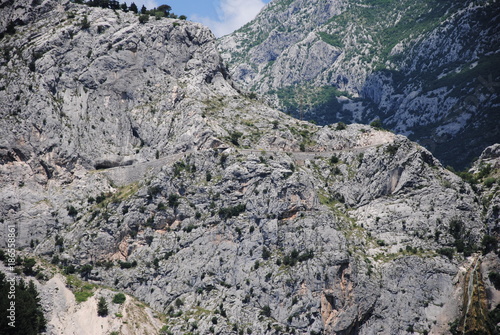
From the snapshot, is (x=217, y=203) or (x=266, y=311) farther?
(x=217, y=203)

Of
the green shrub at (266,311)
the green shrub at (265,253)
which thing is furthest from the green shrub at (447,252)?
the green shrub at (266,311)

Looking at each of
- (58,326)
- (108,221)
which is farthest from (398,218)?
(58,326)

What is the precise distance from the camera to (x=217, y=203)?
11556cm

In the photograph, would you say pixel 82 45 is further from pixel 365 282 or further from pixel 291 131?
pixel 365 282

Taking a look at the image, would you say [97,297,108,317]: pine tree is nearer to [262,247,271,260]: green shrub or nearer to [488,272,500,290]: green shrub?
[262,247,271,260]: green shrub

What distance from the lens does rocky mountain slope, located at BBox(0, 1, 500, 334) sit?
102 meters

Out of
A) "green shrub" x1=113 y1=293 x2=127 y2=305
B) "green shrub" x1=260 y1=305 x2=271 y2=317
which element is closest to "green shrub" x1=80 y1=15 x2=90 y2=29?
"green shrub" x1=113 y1=293 x2=127 y2=305

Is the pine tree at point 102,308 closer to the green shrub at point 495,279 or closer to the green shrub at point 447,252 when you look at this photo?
the green shrub at point 447,252

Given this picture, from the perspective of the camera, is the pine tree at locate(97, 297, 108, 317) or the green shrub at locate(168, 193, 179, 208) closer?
the pine tree at locate(97, 297, 108, 317)

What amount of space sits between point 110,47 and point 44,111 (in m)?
28.2

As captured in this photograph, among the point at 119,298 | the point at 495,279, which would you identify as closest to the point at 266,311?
the point at 119,298

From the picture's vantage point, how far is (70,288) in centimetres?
9794

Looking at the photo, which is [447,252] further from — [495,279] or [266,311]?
[266,311]

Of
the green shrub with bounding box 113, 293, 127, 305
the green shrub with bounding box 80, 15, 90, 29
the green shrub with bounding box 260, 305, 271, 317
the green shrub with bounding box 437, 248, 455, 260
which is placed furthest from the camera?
the green shrub with bounding box 80, 15, 90, 29
